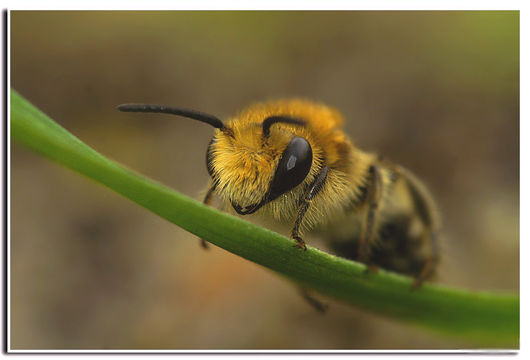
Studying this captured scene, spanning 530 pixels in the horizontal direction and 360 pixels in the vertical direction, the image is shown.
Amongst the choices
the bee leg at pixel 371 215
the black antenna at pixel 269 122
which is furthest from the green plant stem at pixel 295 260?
the black antenna at pixel 269 122

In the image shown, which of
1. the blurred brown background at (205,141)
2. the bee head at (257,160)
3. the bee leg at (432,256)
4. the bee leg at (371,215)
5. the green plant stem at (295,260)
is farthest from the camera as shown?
the blurred brown background at (205,141)

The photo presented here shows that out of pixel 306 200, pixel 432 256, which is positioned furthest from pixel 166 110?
pixel 432 256

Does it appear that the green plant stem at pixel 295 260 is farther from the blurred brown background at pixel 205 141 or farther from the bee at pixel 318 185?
the blurred brown background at pixel 205 141

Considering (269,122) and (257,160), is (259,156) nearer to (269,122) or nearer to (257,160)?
(257,160)

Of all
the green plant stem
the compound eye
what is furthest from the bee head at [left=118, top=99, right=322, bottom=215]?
the green plant stem
